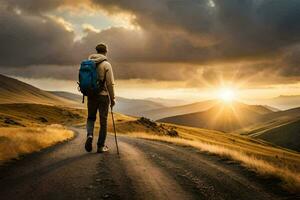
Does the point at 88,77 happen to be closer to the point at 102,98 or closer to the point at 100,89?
the point at 100,89

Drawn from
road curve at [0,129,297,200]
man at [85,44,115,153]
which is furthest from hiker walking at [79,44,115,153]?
road curve at [0,129,297,200]

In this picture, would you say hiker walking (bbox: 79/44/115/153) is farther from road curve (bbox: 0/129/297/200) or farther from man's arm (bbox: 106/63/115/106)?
road curve (bbox: 0/129/297/200)

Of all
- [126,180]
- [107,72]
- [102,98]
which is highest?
[107,72]

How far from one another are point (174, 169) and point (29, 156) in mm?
5332

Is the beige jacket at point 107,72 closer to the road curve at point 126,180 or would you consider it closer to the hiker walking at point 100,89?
the hiker walking at point 100,89

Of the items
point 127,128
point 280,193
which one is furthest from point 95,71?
Result: point 127,128

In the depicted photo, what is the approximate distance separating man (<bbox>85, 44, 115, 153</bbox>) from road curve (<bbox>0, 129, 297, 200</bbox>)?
147 cm

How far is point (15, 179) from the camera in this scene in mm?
9133

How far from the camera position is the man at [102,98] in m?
13.4

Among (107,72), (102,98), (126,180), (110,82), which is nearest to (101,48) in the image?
(107,72)

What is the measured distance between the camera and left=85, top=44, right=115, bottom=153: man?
1342 centimetres

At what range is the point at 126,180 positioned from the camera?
29.1 ft

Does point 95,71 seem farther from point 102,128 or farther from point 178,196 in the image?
point 178,196

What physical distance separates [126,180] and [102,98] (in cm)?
531
